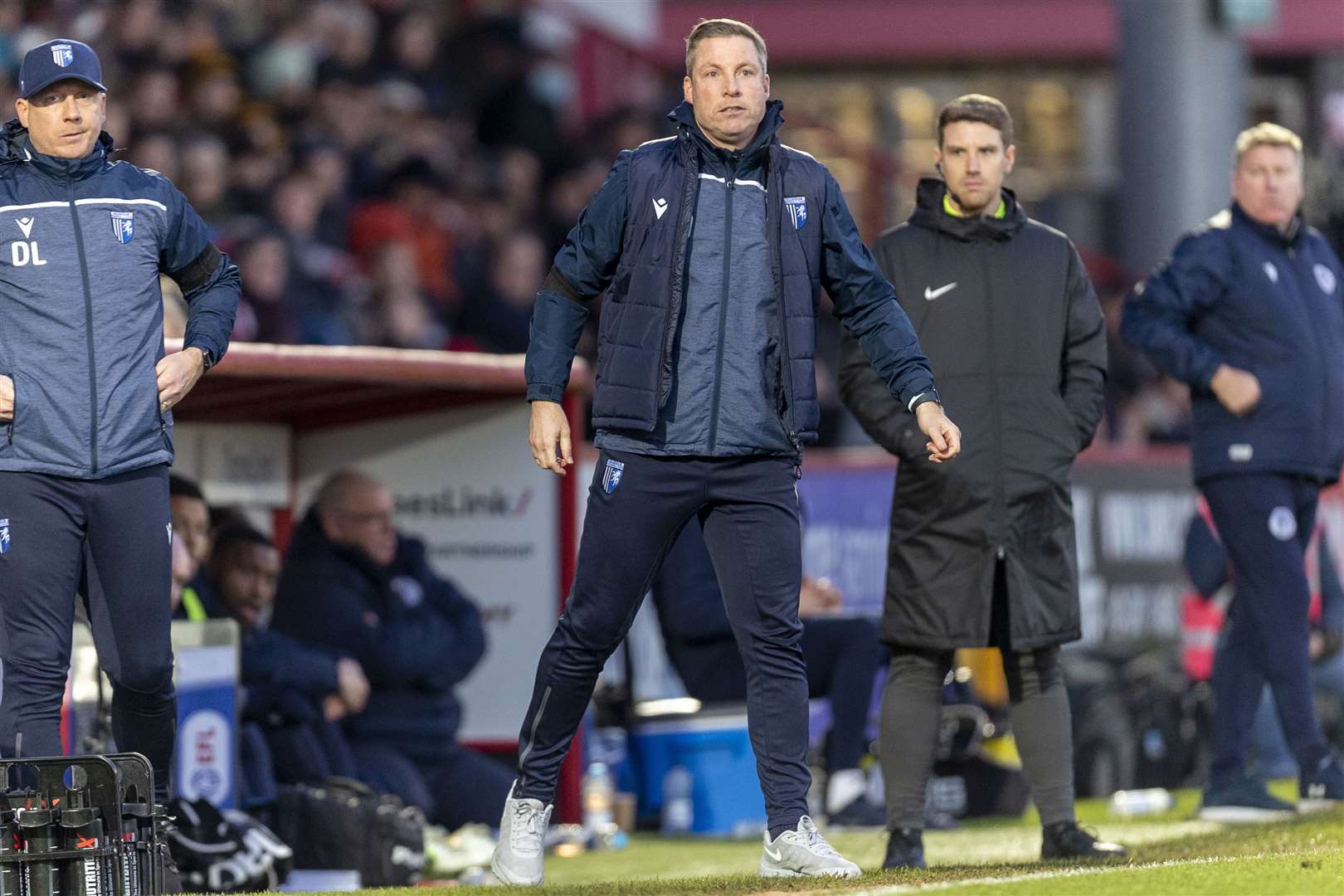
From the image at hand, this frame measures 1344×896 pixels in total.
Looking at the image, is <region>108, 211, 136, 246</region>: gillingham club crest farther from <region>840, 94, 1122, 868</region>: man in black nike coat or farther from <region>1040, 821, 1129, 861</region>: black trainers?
<region>1040, 821, 1129, 861</region>: black trainers

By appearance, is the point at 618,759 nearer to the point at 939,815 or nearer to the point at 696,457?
the point at 939,815

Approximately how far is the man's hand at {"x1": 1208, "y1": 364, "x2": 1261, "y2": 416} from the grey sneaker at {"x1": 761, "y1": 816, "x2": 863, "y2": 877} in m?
2.53

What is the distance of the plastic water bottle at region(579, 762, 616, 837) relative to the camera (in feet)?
29.4

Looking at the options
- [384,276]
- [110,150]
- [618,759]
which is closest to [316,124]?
[384,276]

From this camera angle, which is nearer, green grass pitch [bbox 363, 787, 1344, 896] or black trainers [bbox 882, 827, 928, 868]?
green grass pitch [bbox 363, 787, 1344, 896]

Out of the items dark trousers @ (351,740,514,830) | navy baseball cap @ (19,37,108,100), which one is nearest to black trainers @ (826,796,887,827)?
dark trousers @ (351,740,514,830)

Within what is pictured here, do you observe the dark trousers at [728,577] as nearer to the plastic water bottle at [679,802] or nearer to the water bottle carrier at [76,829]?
the water bottle carrier at [76,829]

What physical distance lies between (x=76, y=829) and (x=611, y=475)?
1578 millimetres

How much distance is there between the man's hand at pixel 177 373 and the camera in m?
6.03

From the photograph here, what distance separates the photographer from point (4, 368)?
5902mm

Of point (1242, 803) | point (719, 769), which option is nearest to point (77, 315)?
point (719, 769)

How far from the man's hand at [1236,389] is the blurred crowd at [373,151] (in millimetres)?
5219

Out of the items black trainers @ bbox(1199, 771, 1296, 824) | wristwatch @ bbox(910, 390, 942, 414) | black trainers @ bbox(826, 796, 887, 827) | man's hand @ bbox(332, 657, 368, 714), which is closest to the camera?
wristwatch @ bbox(910, 390, 942, 414)

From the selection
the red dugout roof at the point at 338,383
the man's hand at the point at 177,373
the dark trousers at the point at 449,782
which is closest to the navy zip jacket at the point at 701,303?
the man's hand at the point at 177,373
